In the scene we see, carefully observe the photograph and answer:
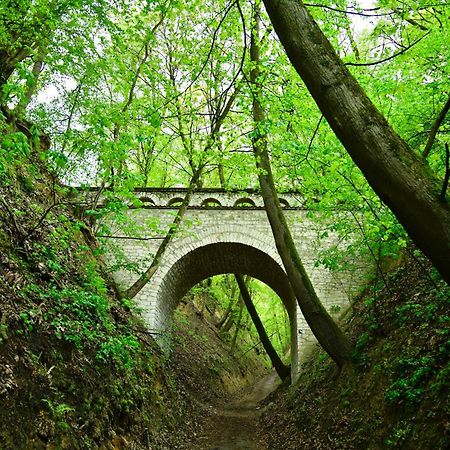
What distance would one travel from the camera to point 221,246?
40.4 feet

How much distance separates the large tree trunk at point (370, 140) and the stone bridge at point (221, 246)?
8871 millimetres

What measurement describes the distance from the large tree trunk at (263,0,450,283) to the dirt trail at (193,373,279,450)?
711 centimetres

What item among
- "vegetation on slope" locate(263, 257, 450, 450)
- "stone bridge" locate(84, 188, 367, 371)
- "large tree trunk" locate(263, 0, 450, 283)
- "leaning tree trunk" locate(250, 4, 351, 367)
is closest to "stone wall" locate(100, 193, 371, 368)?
"stone bridge" locate(84, 188, 367, 371)

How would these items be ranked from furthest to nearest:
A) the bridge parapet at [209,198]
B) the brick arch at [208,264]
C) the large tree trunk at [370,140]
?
the bridge parapet at [209,198]
the brick arch at [208,264]
the large tree trunk at [370,140]

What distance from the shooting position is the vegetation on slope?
398 cm

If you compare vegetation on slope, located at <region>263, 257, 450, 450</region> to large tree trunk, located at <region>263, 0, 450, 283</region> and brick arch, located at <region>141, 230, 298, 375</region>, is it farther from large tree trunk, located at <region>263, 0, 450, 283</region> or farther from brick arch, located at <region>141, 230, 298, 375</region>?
brick arch, located at <region>141, 230, 298, 375</region>

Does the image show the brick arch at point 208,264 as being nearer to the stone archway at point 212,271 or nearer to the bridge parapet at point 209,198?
the stone archway at point 212,271

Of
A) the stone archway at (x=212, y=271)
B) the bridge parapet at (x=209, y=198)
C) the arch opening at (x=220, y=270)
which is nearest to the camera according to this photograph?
the stone archway at (x=212, y=271)

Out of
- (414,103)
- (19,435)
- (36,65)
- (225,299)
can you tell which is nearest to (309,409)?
(19,435)

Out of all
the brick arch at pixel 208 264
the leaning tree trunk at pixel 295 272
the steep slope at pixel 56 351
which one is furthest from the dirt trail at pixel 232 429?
the leaning tree trunk at pixel 295 272

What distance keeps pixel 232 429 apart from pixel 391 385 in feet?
20.5

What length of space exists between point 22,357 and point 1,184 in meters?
3.18

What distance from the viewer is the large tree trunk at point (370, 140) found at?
2.30m

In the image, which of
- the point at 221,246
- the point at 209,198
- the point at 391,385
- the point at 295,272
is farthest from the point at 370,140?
the point at 209,198
